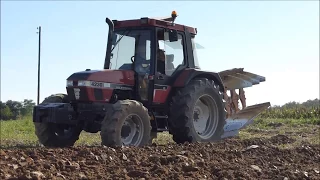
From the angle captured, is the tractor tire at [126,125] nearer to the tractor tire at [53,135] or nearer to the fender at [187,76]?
the tractor tire at [53,135]

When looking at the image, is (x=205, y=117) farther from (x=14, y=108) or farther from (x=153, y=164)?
(x=14, y=108)

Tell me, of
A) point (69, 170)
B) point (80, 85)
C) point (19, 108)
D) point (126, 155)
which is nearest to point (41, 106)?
point (80, 85)

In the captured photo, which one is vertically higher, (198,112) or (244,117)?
(198,112)

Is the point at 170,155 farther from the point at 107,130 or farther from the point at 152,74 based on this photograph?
the point at 152,74

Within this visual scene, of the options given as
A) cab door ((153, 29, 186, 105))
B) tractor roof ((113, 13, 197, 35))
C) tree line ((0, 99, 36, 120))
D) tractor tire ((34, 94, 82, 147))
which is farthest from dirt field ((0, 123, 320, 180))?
tree line ((0, 99, 36, 120))

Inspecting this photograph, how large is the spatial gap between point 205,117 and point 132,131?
94.2 inches

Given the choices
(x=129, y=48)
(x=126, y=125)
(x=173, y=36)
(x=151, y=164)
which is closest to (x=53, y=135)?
(x=126, y=125)

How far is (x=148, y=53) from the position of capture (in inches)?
374

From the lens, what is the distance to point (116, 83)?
9.11m

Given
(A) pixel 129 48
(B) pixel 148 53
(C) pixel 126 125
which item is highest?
(A) pixel 129 48

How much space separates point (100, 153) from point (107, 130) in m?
1.26

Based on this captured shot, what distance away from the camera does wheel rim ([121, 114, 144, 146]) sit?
8.51 metres

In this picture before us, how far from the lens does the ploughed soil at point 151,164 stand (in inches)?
219

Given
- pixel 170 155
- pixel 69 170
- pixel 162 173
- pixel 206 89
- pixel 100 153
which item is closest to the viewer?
pixel 69 170
